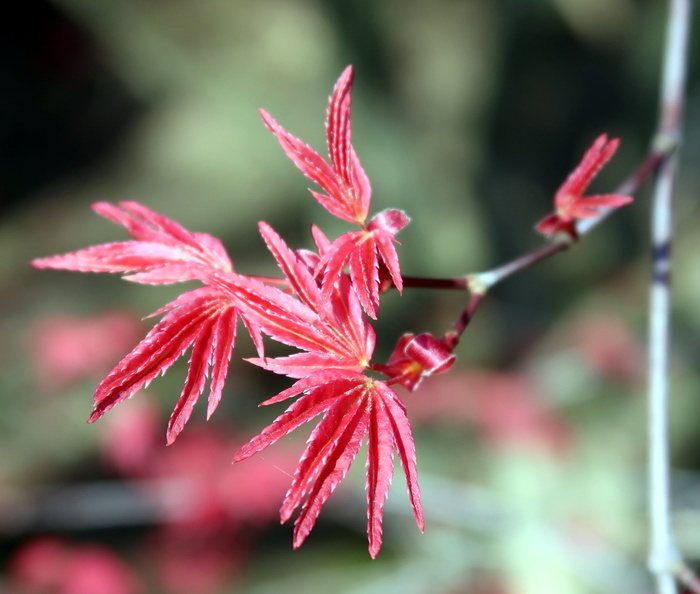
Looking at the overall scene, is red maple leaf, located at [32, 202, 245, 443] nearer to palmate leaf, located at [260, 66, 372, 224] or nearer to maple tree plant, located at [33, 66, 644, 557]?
maple tree plant, located at [33, 66, 644, 557]

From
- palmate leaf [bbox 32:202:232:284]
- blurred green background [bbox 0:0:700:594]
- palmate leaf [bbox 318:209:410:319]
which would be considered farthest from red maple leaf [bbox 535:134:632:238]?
blurred green background [bbox 0:0:700:594]

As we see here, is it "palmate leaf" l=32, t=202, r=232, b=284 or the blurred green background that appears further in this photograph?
the blurred green background

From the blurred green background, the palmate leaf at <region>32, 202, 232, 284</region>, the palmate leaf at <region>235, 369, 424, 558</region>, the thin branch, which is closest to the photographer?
the palmate leaf at <region>235, 369, 424, 558</region>

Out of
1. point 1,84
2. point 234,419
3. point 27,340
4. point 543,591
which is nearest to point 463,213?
point 234,419

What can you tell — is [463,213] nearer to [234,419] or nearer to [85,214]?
[234,419]

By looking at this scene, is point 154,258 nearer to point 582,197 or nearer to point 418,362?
point 418,362

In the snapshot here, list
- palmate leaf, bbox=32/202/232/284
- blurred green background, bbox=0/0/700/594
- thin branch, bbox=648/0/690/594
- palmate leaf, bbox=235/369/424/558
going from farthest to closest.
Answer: blurred green background, bbox=0/0/700/594, thin branch, bbox=648/0/690/594, palmate leaf, bbox=32/202/232/284, palmate leaf, bbox=235/369/424/558

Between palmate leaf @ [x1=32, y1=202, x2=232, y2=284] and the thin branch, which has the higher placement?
palmate leaf @ [x1=32, y1=202, x2=232, y2=284]
